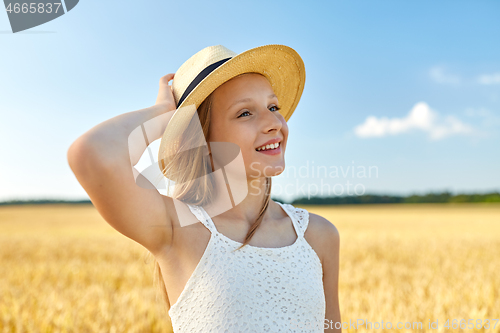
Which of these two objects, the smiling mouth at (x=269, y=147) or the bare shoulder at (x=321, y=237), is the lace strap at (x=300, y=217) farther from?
the smiling mouth at (x=269, y=147)

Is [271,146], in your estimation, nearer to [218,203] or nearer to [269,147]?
[269,147]

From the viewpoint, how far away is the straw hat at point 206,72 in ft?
5.51

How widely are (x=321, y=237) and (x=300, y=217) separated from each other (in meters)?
0.15

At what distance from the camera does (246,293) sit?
149 cm

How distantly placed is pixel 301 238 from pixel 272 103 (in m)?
0.69

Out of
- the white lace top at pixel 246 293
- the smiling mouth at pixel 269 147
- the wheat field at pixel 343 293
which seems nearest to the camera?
the white lace top at pixel 246 293

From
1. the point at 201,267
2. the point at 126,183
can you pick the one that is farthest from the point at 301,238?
the point at 126,183

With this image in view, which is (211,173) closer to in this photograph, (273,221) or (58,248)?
(273,221)

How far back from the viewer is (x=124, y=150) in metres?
1.30

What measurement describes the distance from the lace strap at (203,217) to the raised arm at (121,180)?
151 mm

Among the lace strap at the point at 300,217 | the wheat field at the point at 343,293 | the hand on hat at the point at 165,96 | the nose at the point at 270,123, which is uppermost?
the hand on hat at the point at 165,96

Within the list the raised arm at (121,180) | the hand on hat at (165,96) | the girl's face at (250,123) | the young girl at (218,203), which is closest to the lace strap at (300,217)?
the young girl at (218,203)

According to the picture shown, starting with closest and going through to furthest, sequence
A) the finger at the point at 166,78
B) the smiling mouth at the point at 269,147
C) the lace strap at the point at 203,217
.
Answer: the lace strap at the point at 203,217 < the smiling mouth at the point at 269,147 < the finger at the point at 166,78

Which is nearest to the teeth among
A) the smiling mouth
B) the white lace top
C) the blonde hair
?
the smiling mouth
